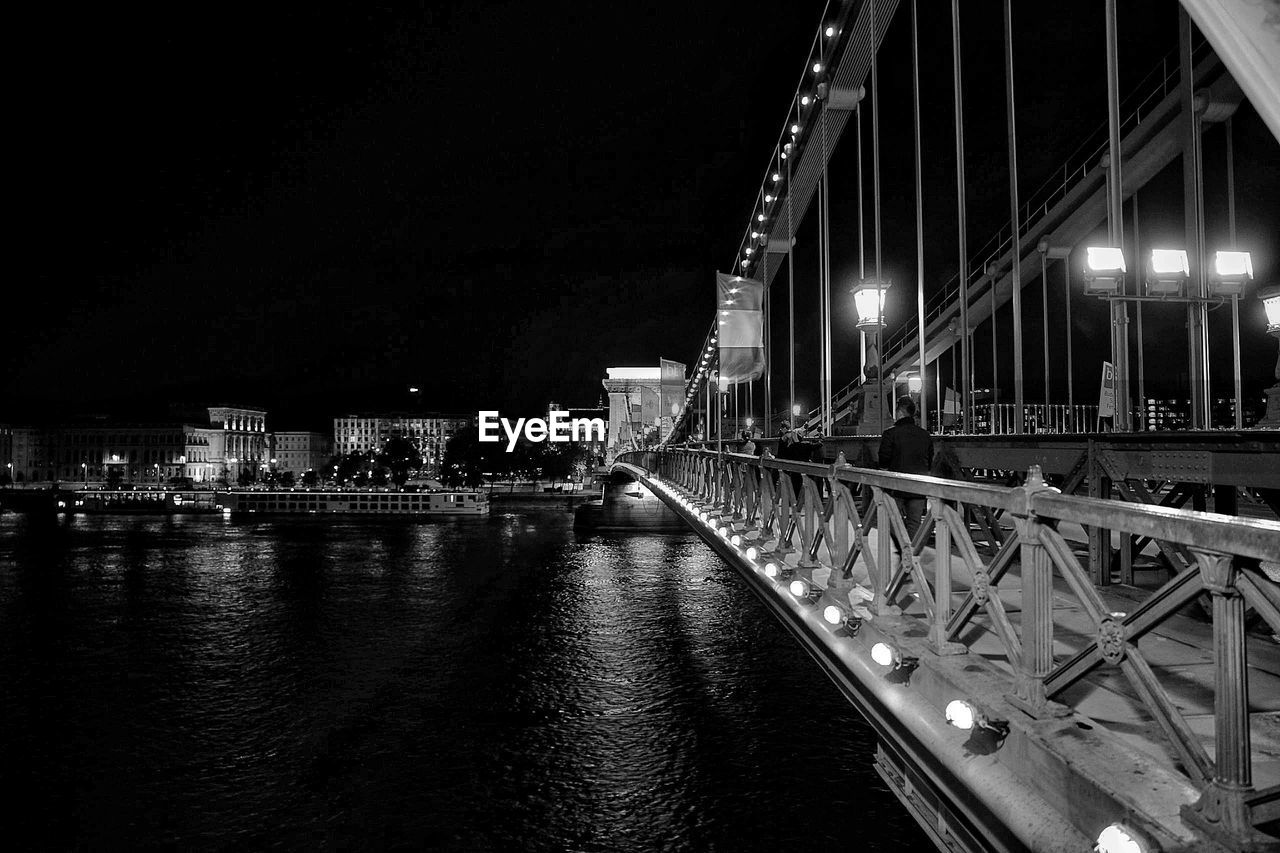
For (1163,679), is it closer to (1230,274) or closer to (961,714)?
(961,714)

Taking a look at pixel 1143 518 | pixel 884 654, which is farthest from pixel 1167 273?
pixel 1143 518

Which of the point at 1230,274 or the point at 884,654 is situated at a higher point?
the point at 1230,274

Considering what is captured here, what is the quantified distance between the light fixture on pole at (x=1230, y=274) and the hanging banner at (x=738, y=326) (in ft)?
18.5

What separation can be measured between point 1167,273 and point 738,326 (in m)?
5.17

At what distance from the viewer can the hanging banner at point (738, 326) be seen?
472 inches

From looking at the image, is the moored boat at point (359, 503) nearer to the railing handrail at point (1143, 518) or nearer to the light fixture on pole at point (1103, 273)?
the light fixture on pole at point (1103, 273)

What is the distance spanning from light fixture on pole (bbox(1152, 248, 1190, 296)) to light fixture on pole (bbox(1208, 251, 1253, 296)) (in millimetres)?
698

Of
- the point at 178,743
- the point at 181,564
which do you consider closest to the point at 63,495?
the point at 181,564

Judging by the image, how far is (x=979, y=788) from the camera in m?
3.17

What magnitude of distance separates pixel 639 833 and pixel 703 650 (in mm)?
9784

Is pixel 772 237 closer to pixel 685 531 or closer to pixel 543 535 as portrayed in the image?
pixel 685 531

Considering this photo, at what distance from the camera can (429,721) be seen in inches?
649

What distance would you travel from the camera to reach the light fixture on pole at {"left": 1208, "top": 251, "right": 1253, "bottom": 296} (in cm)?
1102

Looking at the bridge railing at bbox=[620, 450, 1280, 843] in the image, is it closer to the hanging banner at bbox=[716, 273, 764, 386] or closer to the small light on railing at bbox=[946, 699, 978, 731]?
the small light on railing at bbox=[946, 699, 978, 731]
